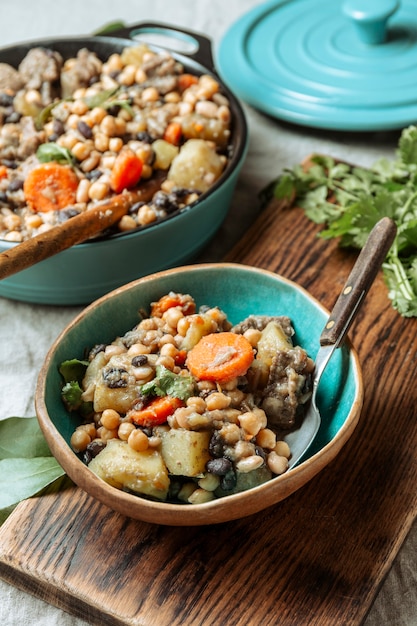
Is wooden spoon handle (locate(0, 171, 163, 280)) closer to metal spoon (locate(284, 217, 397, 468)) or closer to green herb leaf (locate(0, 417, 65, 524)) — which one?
green herb leaf (locate(0, 417, 65, 524))

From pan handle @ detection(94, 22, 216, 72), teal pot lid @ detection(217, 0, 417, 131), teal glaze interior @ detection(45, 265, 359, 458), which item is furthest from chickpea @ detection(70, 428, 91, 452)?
teal pot lid @ detection(217, 0, 417, 131)

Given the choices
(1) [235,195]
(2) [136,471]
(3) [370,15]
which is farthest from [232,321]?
(3) [370,15]

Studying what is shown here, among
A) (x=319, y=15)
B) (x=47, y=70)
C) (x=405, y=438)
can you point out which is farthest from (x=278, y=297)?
(x=319, y=15)

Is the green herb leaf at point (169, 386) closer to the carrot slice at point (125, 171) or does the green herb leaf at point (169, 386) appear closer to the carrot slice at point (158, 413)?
the carrot slice at point (158, 413)

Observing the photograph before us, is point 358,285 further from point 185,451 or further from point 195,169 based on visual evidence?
point 195,169

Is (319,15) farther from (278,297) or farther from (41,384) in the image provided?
(41,384)

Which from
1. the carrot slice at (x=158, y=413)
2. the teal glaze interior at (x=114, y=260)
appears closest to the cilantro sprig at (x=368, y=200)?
the teal glaze interior at (x=114, y=260)
